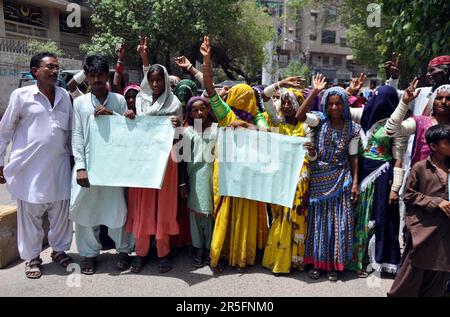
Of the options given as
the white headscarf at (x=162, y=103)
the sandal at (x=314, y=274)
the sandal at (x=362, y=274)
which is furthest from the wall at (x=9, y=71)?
the sandal at (x=362, y=274)

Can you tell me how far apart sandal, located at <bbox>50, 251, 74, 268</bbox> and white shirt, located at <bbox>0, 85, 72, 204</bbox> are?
59 centimetres

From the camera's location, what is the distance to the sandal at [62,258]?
3.66 m

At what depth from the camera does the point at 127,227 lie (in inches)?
144

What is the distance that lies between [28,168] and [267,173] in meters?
2.14

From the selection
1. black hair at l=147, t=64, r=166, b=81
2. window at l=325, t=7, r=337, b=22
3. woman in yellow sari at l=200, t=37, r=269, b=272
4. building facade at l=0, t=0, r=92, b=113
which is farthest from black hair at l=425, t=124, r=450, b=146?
window at l=325, t=7, r=337, b=22

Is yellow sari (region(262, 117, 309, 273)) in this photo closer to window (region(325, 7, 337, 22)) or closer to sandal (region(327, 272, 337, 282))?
sandal (region(327, 272, 337, 282))

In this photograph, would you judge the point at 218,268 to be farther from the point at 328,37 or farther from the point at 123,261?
the point at 328,37

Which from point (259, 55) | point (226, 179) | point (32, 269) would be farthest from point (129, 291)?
point (259, 55)

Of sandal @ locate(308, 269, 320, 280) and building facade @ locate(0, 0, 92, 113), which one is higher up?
building facade @ locate(0, 0, 92, 113)

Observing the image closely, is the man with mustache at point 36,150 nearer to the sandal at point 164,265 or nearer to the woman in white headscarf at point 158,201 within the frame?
the woman in white headscarf at point 158,201

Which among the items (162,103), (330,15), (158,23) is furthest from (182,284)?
(330,15)

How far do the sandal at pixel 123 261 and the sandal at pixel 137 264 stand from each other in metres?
0.06

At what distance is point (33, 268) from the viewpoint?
3.50 meters

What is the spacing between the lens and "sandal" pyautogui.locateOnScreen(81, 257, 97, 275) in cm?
354
